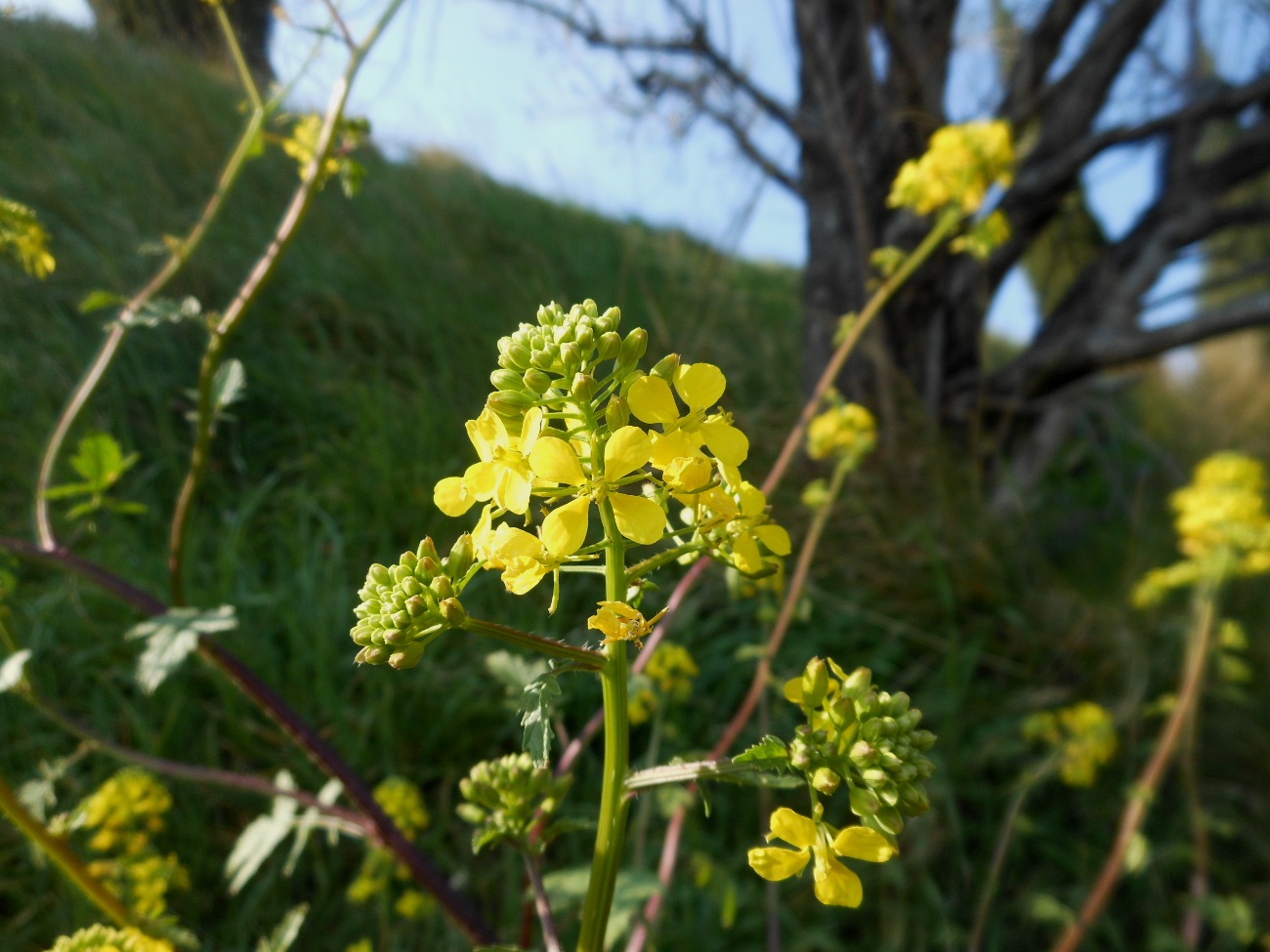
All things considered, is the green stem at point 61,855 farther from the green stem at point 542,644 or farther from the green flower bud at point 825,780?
the green flower bud at point 825,780

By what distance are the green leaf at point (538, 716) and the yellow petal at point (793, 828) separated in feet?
0.98

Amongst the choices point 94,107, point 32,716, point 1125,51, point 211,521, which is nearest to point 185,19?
point 94,107

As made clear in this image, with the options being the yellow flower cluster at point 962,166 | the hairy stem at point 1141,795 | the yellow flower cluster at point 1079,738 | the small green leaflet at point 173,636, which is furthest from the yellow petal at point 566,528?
the yellow flower cluster at point 1079,738

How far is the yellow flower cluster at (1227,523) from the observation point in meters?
2.74

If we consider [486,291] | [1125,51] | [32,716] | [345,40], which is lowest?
[32,716]

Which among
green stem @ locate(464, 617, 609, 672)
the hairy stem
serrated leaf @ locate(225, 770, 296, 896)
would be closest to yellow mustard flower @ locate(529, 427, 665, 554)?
green stem @ locate(464, 617, 609, 672)

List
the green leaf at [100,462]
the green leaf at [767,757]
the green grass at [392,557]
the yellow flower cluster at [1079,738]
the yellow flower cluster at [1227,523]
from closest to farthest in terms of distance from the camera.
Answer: the green leaf at [767,757], the green leaf at [100,462], the green grass at [392,557], the yellow flower cluster at [1227,523], the yellow flower cluster at [1079,738]

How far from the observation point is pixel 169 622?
4.80 ft

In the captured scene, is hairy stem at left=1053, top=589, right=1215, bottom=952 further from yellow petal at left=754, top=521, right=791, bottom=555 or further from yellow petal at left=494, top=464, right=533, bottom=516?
yellow petal at left=494, top=464, right=533, bottom=516

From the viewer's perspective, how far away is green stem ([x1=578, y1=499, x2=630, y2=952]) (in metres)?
0.83

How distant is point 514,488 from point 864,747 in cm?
50

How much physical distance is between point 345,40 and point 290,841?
2303mm

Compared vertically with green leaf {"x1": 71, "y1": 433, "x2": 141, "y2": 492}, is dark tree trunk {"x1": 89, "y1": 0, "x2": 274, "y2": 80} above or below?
above

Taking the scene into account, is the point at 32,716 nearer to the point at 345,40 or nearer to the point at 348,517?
the point at 348,517
